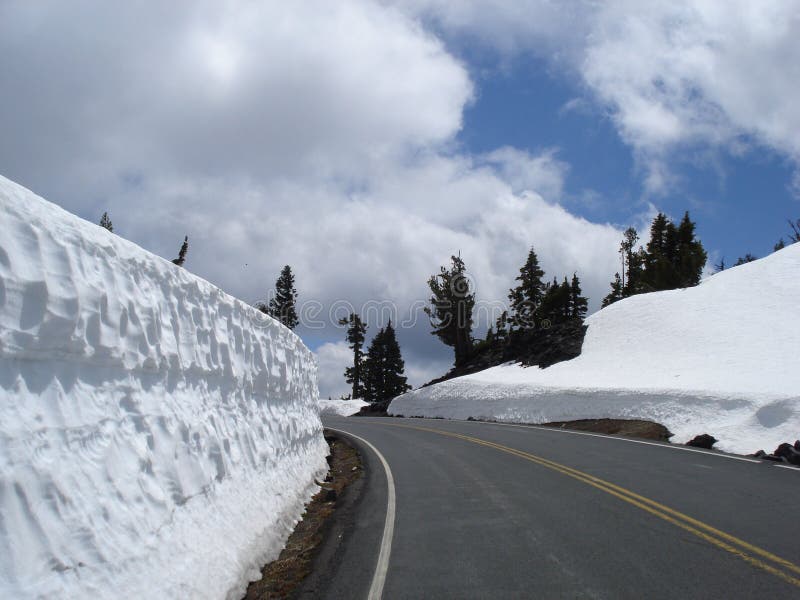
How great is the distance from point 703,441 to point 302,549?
14438 mm

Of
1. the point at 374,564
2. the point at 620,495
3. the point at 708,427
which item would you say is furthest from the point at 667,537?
the point at 708,427

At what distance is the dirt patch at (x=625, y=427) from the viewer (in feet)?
68.2

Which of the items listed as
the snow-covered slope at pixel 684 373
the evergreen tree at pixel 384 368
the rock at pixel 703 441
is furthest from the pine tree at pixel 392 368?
the rock at pixel 703 441

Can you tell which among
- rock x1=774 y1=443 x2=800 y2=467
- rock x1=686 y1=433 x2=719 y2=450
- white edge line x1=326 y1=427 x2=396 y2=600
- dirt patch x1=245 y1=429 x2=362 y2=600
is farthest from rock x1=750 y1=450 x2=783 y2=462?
dirt patch x1=245 y1=429 x2=362 y2=600

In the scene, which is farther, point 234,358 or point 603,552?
point 234,358

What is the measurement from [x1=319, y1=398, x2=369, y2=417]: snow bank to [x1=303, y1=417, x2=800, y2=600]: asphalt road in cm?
5002

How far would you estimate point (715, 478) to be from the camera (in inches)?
417

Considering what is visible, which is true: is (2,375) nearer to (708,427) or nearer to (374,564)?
(374,564)

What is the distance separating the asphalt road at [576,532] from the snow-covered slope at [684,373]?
7809 millimetres

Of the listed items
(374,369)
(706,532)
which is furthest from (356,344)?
(706,532)

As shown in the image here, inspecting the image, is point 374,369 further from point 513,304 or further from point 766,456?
point 766,456

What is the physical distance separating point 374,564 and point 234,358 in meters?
→ 3.17

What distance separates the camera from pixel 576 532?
22.5ft

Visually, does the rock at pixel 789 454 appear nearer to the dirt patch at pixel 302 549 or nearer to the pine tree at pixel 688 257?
the dirt patch at pixel 302 549
